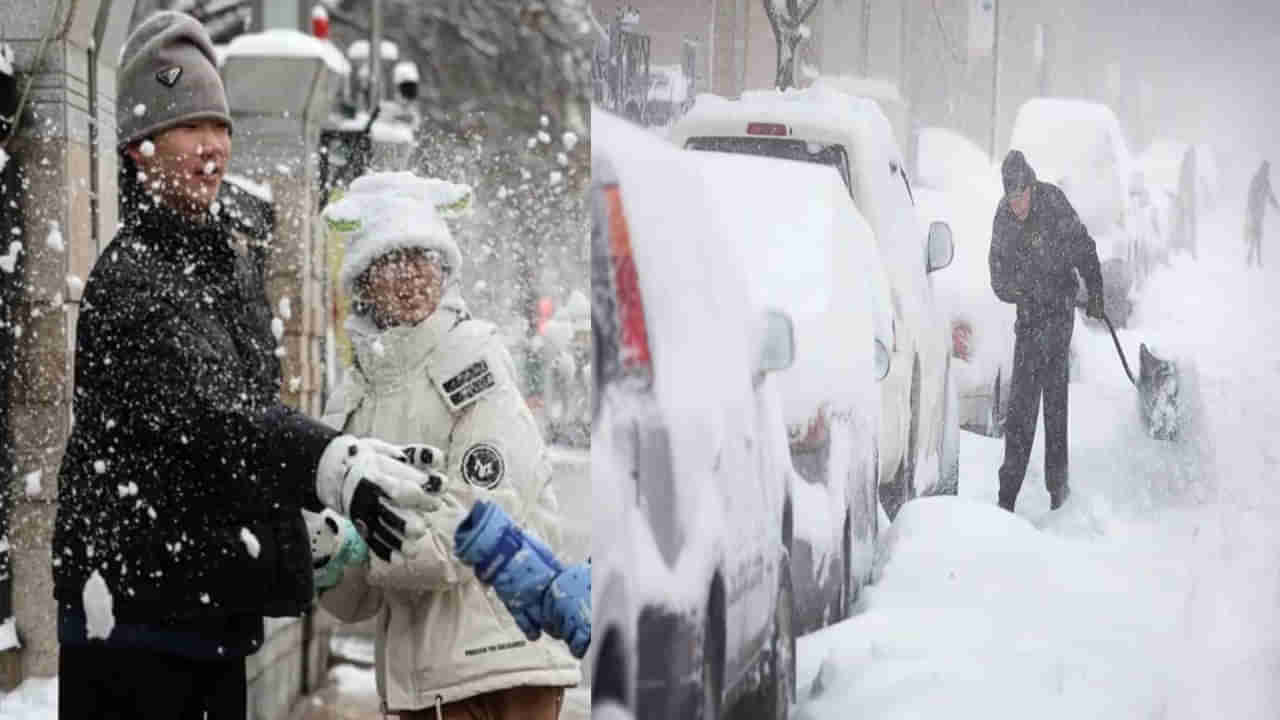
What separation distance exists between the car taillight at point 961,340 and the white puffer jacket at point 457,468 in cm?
70

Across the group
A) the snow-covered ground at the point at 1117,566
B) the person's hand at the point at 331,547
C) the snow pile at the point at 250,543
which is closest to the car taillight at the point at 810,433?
the snow-covered ground at the point at 1117,566

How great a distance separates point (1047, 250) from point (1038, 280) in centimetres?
4

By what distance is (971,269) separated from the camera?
197cm

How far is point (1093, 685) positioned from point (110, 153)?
75.9 inches

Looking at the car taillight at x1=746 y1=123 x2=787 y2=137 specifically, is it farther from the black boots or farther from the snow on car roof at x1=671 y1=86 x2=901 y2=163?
the black boots

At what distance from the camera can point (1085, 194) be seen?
1955 millimetres

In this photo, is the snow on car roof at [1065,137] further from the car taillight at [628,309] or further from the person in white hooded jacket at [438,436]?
the person in white hooded jacket at [438,436]

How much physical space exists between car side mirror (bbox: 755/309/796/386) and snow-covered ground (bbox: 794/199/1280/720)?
29 centimetres

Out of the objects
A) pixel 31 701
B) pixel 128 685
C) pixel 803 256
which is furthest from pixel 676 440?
pixel 31 701

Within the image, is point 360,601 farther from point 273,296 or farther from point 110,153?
point 110,153

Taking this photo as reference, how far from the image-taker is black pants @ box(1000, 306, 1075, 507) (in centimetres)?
196

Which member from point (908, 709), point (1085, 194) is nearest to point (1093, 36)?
point (1085, 194)

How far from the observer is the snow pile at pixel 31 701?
99.5 inches

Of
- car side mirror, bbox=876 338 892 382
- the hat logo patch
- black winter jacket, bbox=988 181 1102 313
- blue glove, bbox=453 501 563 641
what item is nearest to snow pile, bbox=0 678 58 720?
blue glove, bbox=453 501 563 641
